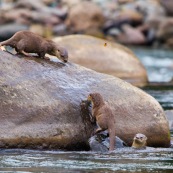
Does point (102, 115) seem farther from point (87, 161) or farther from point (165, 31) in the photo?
point (165, 31)

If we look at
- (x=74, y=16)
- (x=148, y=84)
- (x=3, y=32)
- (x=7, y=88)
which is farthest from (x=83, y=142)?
(x=74, y=16)

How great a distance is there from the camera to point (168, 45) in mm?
37938

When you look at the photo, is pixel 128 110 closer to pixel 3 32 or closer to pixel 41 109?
pixel 41 109

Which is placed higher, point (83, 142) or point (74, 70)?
point (74, 70)

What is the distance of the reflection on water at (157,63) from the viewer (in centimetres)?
2356

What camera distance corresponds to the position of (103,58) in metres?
21.1

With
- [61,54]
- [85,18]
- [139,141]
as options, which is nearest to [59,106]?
[139,141]

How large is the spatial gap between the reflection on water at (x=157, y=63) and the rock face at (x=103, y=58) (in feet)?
3.79

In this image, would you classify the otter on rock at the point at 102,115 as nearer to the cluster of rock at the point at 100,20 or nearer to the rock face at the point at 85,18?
the cluster of rock at the point at 100,20

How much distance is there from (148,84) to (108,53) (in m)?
1.50

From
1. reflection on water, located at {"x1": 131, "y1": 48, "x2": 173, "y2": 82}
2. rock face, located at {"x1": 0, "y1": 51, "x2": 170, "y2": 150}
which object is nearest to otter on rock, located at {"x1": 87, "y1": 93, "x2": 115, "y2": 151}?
rock face, located at {"x1": 0, "y1": 51, "x2": 170, "y2": 150}

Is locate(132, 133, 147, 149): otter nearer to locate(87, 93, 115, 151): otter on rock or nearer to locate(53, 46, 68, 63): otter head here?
locate(87, 93, 115, 151): otter on rock

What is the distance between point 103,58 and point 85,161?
11418 mm

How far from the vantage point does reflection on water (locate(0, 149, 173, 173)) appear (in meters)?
9.33
